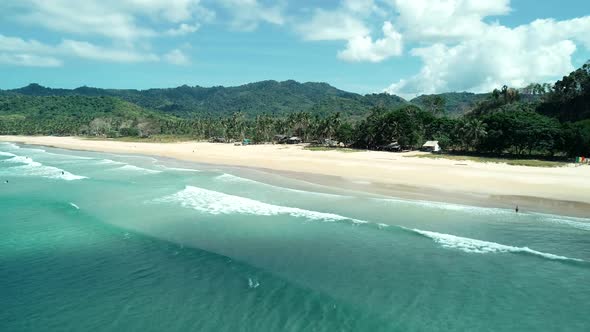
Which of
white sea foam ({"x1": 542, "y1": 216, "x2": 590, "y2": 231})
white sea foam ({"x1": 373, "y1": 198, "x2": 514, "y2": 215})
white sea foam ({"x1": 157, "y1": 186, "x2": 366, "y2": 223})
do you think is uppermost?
white sea foam ({"x1": 542, "y1": 216, "x2": 590, "y2": 231})

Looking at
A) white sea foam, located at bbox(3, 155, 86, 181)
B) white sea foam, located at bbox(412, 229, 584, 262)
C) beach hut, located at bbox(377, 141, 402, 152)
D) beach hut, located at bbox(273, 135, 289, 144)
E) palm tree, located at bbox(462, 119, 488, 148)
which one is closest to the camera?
white sea foam, located at bbox(412, 229, 584, 262)

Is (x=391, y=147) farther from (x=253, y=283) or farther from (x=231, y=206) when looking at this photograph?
(x=253, y=283)

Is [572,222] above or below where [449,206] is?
above

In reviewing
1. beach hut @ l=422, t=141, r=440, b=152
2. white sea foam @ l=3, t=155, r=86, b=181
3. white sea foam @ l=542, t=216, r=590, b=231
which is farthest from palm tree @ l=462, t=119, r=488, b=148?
Result: white sea foam @ l=3, t=155, r=86, b=181

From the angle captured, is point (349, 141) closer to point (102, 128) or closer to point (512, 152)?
point (512, 152)

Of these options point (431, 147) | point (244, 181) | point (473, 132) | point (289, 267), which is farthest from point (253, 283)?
point (431, 147)

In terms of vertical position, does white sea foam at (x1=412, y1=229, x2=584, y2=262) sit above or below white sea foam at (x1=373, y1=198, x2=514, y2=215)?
below

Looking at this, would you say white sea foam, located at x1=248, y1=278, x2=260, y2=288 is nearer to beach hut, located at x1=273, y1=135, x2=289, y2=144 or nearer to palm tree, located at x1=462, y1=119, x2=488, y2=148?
palm tree, located at x1=462, y1=119, x2=488, y2=148
